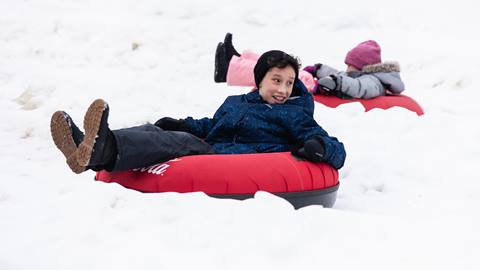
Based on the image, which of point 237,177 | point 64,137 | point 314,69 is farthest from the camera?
point 314,69

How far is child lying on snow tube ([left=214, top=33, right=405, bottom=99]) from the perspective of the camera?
20.8ft

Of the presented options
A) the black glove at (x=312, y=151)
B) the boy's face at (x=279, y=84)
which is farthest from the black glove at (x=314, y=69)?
the black glove at (x=312, y=151)

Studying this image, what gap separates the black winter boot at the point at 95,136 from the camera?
3.08m

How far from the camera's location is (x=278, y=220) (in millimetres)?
2799

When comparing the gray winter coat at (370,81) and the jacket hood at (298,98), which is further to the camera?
the gray winter coat at (370,81)

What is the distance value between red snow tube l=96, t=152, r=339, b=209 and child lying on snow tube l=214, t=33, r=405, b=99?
2.81 metres

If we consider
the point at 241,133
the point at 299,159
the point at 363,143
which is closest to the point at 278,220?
the point at 299,159

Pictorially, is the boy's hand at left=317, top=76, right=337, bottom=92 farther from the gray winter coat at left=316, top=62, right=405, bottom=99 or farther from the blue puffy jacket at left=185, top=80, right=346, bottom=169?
the blue puffy jacket at left=185, top=80, right=346, bottom=169

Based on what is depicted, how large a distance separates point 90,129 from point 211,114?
312 cm

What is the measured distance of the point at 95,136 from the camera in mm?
3098

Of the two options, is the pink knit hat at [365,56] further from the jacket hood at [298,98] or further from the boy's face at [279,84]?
the boy's face at [279,84]

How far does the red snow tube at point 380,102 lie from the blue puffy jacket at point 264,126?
2.11 meters

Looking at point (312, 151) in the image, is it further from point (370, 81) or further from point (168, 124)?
point (370, 81)

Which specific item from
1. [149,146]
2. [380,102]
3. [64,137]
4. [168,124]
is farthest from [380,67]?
[64,137]
